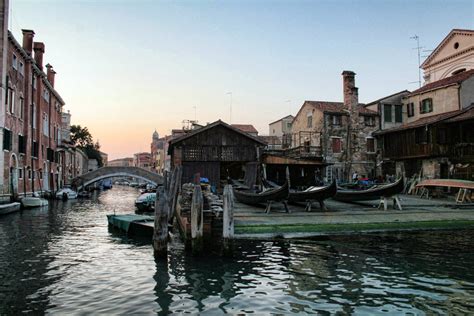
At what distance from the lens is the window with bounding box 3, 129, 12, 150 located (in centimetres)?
2341

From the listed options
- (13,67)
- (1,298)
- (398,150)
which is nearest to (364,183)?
(398,150)

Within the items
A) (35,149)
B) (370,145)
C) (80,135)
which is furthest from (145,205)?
(80,135)

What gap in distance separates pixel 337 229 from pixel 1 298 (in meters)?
9.09

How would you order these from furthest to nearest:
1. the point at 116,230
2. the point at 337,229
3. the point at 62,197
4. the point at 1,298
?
the point at 62,197 → the point at 116,230 → the point at 337,229 → the point at 1,298

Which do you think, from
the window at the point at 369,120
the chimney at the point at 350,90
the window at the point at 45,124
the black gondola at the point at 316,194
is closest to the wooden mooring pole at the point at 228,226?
the black gondola at the point at 316,194

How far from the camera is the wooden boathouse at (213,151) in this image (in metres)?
24.9

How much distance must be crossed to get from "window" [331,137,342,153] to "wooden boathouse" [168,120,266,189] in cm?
948

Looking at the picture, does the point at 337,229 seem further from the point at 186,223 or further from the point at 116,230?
the point at 116,230

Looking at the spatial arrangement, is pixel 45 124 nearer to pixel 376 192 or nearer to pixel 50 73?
pixel 50 73

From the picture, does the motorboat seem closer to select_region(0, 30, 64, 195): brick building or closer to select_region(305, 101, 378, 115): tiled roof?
select_region(0, 30, 64, 195): brick building

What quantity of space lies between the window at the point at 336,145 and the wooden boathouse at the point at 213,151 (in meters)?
9.48

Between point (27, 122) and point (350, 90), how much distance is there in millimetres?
26384

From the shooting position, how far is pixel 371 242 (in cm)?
1107

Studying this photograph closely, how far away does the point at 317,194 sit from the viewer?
15.0 metres
